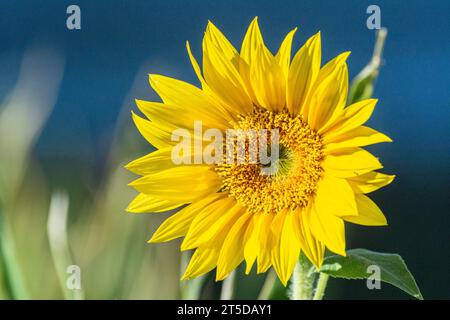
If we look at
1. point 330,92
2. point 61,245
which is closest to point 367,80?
point 330,92

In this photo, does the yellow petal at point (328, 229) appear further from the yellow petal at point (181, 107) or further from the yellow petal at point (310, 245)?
the yellow petal at point (181, 107)

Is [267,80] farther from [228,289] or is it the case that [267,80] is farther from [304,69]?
[228,289]

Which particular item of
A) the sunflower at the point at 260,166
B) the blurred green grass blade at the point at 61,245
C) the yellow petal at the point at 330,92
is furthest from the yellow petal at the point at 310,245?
the blurred green grass blade at the point at 61,245

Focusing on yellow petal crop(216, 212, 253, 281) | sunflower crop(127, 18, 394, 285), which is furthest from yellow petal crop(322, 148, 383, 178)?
yellow petal crop(216, 212, 253, 281)

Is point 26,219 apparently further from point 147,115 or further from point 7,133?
point 147,115

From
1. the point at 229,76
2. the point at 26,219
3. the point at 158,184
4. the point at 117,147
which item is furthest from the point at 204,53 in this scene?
the point at 26,219
